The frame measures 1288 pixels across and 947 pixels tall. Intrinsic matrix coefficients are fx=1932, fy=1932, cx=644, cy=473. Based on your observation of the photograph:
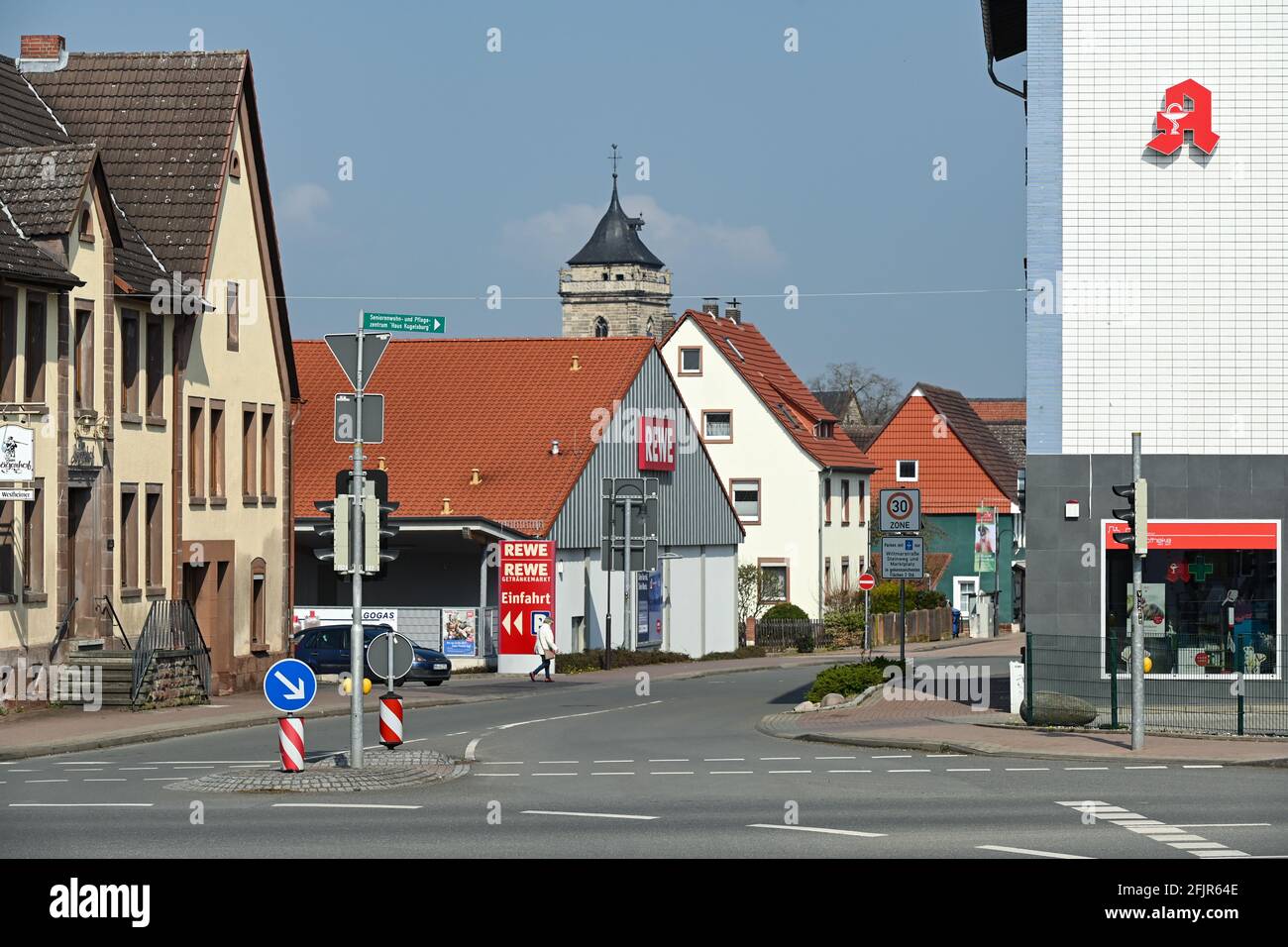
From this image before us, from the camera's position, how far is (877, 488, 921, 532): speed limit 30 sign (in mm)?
33031

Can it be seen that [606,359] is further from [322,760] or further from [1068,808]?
[1068,808]

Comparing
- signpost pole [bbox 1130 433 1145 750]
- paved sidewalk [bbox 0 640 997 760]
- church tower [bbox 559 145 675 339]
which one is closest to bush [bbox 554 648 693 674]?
paved sidewalk [bbox 0 640 997 760]

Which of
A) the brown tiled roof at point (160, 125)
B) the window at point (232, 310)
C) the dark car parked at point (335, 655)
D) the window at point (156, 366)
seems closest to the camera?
the window at point (156, 366)

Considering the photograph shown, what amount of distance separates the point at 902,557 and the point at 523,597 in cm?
1546

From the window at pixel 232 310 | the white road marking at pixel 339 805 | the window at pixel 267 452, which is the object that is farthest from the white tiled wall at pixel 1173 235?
the window at pixel 267 452

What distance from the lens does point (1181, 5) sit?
92.3ft

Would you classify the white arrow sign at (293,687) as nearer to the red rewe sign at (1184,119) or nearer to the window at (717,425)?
the red rewe sign at (1184,119)

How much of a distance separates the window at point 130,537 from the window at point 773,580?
39.6m

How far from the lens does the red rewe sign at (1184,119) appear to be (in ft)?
92.2

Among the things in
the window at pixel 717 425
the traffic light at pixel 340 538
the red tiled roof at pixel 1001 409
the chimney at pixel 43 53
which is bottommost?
the traffic light at pixel 340 538

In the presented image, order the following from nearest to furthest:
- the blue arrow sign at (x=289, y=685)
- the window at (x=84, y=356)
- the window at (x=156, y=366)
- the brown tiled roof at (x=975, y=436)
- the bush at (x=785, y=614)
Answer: the blue arrow sign at (x=289, y=685) < the window at (x=84, y=356) < the window at (x=156, y=366) < the bush at (x=785, y=614) < the brown tiled roof at (x=975, y=436)

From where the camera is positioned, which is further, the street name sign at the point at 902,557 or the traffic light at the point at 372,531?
the street name sign at the point at 902,557

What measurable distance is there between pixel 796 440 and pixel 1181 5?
46.0 meters
